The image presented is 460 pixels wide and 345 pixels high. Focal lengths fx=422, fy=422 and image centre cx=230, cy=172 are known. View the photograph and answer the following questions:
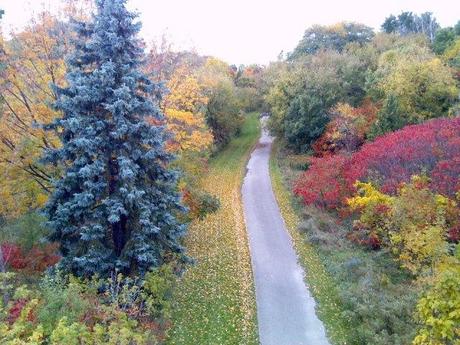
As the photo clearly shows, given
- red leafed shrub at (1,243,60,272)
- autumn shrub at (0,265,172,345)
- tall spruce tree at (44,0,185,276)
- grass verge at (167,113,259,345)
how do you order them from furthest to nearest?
red leafed shrub at (1,243,60,272)
grass verge at (167,113,259,345)
tall spruce tree at (44,0,185,276)
autumn shrub at (0,265,172,345)

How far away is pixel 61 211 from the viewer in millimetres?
12008

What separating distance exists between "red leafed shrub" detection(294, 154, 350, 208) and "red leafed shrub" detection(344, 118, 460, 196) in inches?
28.6

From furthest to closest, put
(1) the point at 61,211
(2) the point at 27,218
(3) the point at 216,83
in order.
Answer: (3) the point at 216,83, (2) the point at 27,218, (1) the point at 61,211

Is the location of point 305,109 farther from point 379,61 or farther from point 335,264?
point 335,264

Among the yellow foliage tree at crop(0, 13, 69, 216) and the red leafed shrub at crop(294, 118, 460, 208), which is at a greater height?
the yellow foliage tree at crop(0, 13, 69, 216)

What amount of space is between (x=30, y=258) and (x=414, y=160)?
58.5 ft

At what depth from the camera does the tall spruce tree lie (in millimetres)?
11828

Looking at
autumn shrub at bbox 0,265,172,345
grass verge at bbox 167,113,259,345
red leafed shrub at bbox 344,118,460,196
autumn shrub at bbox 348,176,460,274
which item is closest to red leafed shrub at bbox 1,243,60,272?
autumn shrub at bbox 0,265,172,345

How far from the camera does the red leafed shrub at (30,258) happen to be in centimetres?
1550

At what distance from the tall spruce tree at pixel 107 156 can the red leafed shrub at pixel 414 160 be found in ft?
39.1

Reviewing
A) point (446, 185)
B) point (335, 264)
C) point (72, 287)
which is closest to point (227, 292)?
point (335, 264)

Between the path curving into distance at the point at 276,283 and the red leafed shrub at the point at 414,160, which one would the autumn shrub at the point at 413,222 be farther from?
the path curving into distance at the point at 276,283

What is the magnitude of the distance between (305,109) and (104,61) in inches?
1029

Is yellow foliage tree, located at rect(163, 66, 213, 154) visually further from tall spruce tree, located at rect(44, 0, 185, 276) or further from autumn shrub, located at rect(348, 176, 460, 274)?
autumn shrub, located at rect(348, 176, 460, 274)
